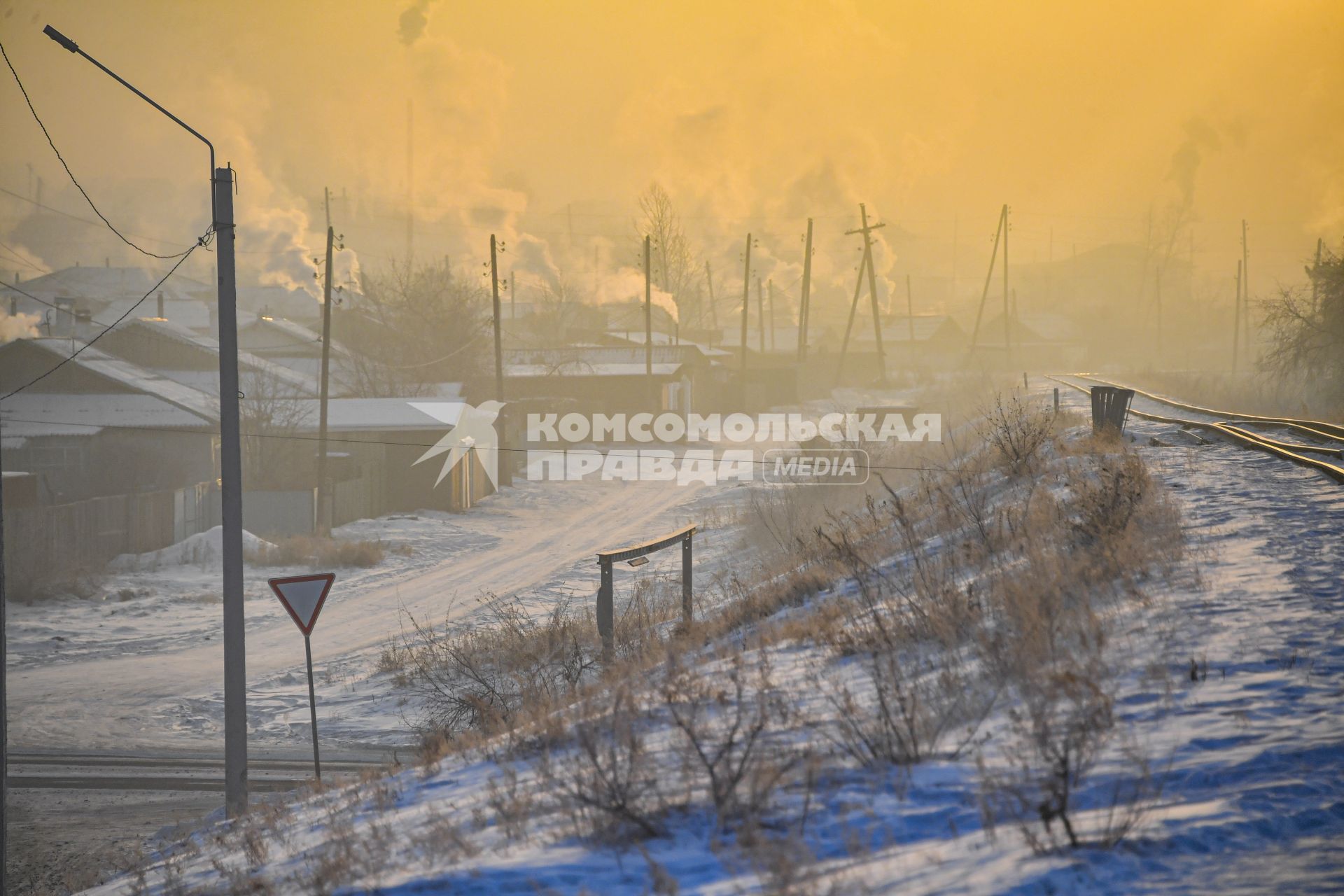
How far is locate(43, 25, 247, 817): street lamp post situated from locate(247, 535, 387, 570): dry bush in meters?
14.0

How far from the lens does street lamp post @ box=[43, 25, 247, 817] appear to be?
9711 millimetres

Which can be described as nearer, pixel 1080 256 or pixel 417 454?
pixel 417 454

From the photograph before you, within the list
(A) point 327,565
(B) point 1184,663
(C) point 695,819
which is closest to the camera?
(C) point 695,819

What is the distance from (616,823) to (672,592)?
1100 centimetres

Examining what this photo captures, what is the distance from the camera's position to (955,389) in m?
54.3

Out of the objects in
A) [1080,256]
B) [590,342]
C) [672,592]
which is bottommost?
[672,592]

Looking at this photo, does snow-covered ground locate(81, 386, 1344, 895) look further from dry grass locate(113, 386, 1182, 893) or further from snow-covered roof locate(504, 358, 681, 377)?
snow-covered roof locate(504, 358, 681, 377)

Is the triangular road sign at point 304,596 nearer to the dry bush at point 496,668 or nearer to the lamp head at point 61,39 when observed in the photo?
the dry bush at point 496,668

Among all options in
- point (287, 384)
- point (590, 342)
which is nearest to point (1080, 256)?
point (590, 342)

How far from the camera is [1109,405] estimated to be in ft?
52.9

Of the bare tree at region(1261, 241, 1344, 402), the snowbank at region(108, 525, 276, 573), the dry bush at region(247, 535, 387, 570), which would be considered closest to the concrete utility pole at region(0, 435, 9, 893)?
the dry bush at region(247, 535, 387, 570)

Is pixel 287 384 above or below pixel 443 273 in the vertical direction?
below

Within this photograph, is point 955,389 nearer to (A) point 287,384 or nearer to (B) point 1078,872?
(A) point 287,384

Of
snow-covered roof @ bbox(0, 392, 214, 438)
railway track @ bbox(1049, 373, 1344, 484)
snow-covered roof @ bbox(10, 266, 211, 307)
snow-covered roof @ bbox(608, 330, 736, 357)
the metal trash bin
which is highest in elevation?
snow-covered roof @ bbox(10, 266, 211, 307)
